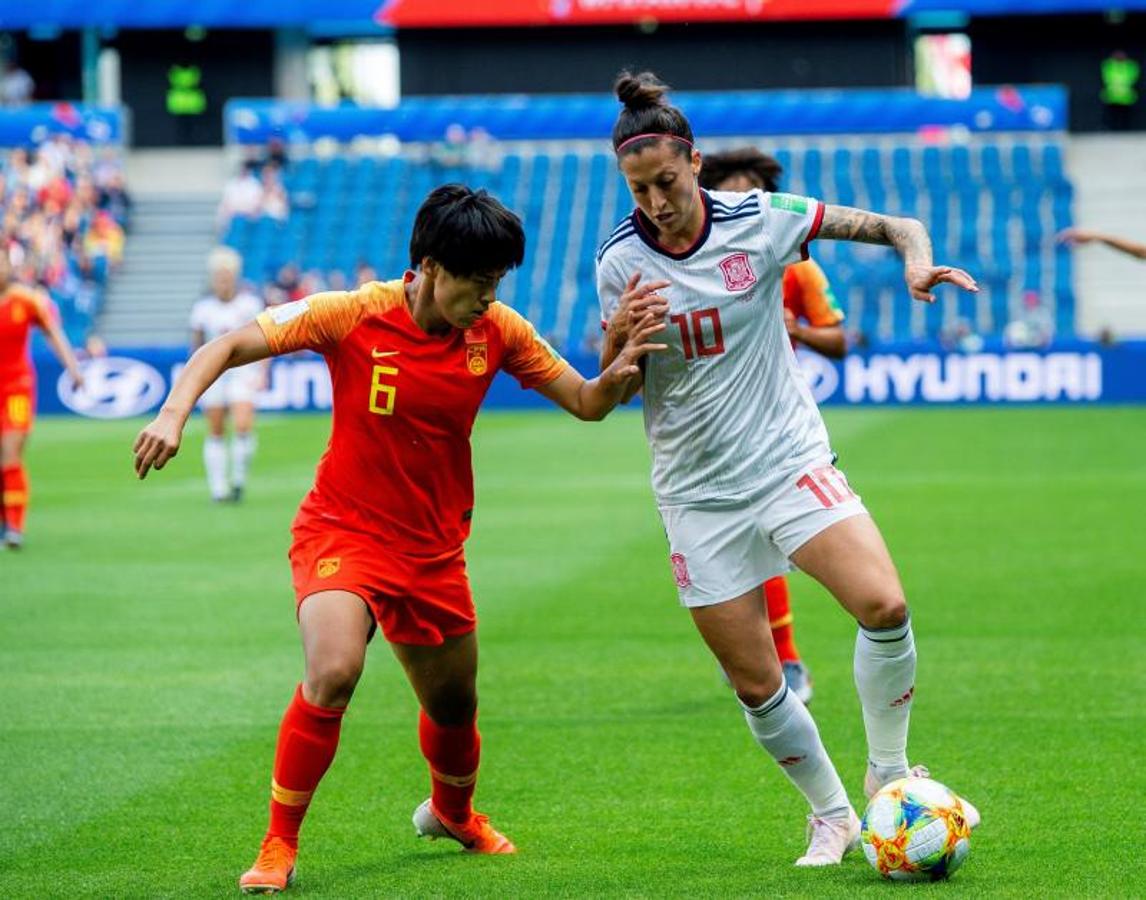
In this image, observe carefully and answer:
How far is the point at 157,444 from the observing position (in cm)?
543

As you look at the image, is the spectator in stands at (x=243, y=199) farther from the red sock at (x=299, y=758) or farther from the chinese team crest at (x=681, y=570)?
the red sock at (x=299, y=758)

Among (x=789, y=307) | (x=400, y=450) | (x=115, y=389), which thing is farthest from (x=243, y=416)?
(x=115, y=389)

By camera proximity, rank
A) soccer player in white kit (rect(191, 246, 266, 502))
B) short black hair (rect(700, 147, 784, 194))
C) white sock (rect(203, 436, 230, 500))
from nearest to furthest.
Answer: short black hair (rect(700, 147, 784, 194)) < soccer player in white kit (rect(191, 246, 266, 502)) < white sock (rect(203, 436, 230, 500))

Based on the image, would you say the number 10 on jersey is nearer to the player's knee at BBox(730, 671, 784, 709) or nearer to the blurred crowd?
the player's knee at BBox(730, 671, 784, 709)

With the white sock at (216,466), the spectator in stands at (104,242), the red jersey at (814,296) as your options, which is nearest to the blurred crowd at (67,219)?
the spectator in stands at (104,242)

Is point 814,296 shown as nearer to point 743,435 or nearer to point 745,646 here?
point 743,435

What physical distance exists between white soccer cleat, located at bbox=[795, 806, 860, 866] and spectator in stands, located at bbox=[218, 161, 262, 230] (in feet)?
119

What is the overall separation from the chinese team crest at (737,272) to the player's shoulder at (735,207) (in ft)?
0.40

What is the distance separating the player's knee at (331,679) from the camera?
5.56 metres

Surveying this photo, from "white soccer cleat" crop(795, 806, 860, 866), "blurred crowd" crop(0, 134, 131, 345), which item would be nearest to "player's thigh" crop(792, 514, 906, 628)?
"white soccer cleat" crop(795, 806, 860, 866)

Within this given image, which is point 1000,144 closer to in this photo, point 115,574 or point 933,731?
point 115,574

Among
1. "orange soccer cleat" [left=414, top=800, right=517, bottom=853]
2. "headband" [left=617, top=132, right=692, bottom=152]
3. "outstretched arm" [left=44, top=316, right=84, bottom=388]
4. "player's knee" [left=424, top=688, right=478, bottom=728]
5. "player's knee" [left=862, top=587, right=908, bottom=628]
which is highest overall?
"headband" [left=617, top=132, right=692, bottom=152]

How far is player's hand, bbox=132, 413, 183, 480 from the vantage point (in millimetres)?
5426

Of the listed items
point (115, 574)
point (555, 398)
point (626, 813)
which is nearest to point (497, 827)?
point (626, 813)
